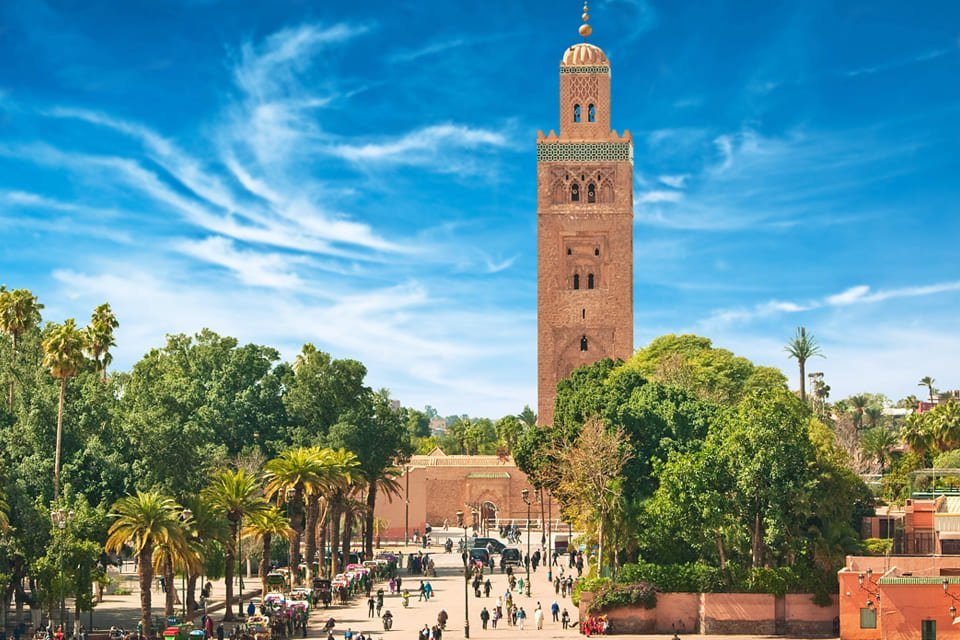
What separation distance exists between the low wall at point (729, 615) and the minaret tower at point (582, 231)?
38.8 meters

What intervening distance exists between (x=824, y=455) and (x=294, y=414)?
30.8 meters

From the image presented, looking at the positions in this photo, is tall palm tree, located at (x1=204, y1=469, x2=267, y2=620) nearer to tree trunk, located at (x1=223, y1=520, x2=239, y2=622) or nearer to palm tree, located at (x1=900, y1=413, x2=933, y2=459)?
tree trunk, located at (x1=223, y1=520, x2=239, y2=622)

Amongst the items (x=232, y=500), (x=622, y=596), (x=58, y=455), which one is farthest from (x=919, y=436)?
(x=58, y=455)

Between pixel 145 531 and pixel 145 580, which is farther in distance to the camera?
pixel 145 580

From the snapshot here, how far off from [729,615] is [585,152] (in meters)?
47.9

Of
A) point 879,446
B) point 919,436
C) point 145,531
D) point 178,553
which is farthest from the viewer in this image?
point 879,446

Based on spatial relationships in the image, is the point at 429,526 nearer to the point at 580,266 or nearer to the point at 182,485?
the point at 580,266

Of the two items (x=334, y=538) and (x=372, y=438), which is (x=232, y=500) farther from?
(x=372, y=438)

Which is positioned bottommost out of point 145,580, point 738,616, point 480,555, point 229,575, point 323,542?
point 738,616

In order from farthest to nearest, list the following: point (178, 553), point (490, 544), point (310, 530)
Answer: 1. point (490, 544)
2. point (310, 530)
3. point (178, 553)

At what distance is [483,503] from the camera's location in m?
98.1

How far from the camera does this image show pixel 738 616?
158 feet

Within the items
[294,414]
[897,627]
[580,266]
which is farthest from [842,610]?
[580,266]

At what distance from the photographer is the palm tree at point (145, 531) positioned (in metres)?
42.3
